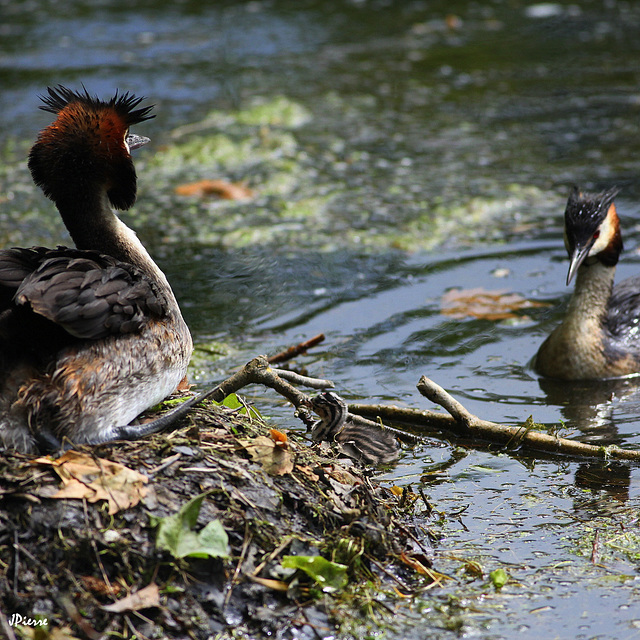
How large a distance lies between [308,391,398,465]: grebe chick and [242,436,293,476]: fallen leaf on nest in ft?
1.44

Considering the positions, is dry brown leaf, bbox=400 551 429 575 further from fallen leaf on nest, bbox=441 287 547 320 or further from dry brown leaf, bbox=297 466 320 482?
fallen leaf on nest, bbox=441 287 547 320

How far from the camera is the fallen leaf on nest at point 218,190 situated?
8938mm

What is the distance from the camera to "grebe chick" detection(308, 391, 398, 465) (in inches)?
166

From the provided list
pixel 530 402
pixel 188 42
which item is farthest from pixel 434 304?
pixel 188 42

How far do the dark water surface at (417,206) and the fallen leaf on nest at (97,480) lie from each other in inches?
43.9

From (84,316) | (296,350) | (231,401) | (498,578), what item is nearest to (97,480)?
(84,316)

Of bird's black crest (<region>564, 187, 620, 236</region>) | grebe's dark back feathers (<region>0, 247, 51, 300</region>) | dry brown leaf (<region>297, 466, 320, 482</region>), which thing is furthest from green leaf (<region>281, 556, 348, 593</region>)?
bird's black crest (<region>564, 187, 620, 236</region>)

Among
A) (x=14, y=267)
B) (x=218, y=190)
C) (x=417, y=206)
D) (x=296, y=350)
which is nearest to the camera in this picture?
(x=14, y=267)

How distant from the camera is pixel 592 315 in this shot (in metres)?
6.18

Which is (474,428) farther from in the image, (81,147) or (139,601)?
(81,147)

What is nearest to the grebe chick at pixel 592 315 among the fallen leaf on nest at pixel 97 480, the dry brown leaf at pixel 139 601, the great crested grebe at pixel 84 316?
the great crested grebe at pixel 84 316

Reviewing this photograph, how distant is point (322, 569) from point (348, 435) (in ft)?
3.72

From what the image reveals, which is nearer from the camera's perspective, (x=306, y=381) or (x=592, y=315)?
(x=306, y=381)

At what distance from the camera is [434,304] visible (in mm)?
6875
